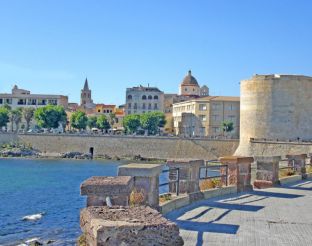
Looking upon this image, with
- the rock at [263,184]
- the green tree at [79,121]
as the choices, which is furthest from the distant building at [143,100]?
the rock at [263,184]

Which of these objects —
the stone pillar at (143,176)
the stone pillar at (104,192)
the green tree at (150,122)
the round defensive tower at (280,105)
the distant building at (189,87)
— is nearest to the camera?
the stone pillar at (104,192)

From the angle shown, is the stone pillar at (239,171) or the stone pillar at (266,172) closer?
the stone pillar at (239,171)

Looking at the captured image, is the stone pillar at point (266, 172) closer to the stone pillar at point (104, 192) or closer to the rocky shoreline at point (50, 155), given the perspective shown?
the stone pillar at point (104, 192)

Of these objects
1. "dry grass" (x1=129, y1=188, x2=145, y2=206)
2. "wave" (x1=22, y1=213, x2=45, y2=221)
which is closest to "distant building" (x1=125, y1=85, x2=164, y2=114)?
"wave" (x1=22, y1=213, x2=45, y2=221)

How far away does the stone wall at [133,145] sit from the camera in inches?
2800

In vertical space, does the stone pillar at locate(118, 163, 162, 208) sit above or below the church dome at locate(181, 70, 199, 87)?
below

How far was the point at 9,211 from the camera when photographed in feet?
76.0

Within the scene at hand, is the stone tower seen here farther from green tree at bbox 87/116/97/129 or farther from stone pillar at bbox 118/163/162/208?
stone pillar at bbox 118/163/162/208

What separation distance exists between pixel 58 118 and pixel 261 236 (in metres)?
A: 81.0

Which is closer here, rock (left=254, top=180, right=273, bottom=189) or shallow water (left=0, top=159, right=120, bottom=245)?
rock (left=254, top=180, right=273, bottom=189)

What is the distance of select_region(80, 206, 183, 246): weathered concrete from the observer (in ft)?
13.6

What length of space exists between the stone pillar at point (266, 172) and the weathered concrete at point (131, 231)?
944cm

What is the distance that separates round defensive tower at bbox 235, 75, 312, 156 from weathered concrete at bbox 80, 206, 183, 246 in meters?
51.5

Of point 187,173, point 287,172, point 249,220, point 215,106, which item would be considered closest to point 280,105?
point 215,106
